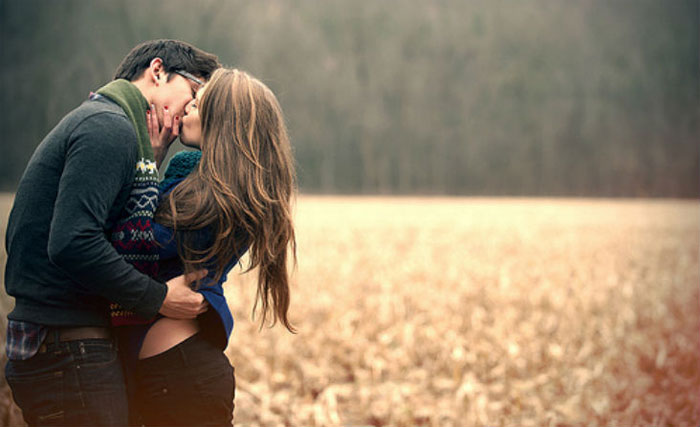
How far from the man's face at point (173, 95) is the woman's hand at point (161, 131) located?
0.01 meters

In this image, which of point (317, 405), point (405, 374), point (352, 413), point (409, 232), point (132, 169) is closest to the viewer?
A: point (132, 169)

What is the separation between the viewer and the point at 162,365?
6.11 ft

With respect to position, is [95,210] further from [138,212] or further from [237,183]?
[237,183]

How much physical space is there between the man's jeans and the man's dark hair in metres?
0.80

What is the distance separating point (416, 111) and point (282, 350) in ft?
99.2

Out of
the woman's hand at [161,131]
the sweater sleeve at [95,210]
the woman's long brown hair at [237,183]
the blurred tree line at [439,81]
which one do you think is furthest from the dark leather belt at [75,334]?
the blurred tree line at [439,81]

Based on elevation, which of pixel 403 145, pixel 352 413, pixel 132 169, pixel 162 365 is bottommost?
pixel 352 413

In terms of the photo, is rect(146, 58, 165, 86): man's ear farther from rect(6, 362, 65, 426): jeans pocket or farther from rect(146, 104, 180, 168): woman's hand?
rect(6, 362, 65, 426): jeans pocket

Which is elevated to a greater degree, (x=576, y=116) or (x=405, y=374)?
(x=576, y=116)

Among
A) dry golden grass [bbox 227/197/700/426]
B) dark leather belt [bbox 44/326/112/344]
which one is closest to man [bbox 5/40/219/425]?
dark leather belt [bbox 44/326/112/344]

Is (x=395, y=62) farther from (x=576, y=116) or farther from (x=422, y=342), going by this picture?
(x=422, y=342)

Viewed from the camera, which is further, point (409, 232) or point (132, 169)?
point (409, 232)

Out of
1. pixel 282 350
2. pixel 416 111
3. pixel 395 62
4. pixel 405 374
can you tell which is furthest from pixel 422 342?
pixel 416 111

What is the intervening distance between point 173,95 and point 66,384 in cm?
86
